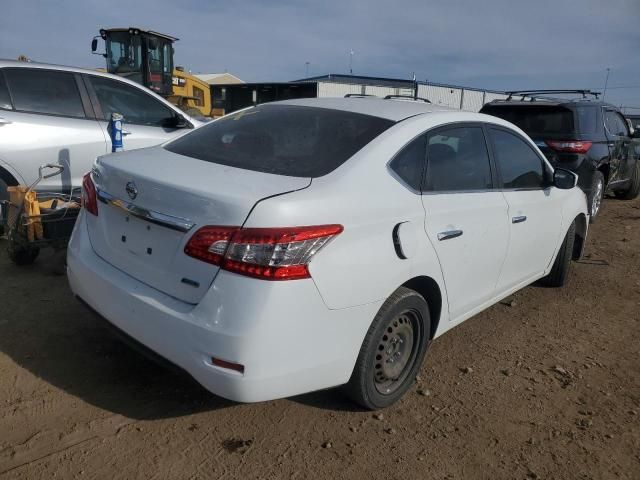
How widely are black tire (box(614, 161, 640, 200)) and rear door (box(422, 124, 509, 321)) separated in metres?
7.89

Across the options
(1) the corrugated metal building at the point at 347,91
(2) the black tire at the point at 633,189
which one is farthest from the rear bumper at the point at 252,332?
(1) the corrugated metal building at the point at 347,91

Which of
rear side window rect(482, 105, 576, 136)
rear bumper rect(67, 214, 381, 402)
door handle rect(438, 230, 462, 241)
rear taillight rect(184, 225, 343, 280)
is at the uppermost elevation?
rear side window rect(482, 105, 576, 136)

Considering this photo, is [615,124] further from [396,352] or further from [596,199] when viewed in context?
[396,352]

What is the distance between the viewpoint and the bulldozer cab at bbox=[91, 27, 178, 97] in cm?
1313

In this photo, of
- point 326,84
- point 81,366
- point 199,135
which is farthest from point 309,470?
point 326,84

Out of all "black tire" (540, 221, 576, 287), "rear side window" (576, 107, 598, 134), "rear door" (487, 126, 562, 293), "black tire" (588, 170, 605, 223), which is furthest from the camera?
"black tire" (588, 170, 605, 223)

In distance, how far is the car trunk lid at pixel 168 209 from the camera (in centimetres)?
212

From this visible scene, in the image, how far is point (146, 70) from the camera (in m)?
13.0

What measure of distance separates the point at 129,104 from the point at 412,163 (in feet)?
13.5

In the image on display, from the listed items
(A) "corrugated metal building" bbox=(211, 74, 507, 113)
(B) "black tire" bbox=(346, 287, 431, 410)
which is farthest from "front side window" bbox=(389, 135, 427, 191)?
(A) "corrugated metal building" bbox=(211, 74, 507, 113)

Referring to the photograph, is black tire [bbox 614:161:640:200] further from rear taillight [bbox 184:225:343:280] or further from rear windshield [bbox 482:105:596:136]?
rear taillight [bbox 184:225:343:280]

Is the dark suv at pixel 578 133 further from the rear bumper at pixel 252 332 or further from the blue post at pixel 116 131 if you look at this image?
the rear bumper at pixel 252 332

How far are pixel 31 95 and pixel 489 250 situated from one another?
179 inches

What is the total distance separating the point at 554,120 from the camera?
22.6ft
